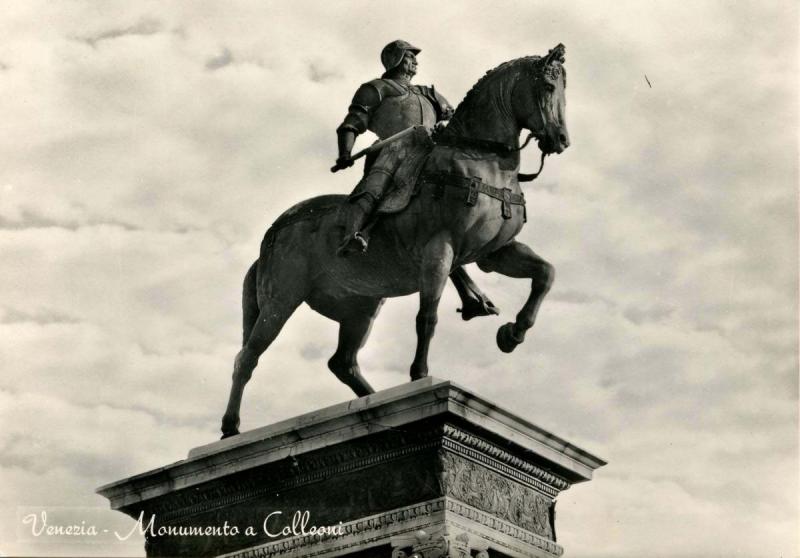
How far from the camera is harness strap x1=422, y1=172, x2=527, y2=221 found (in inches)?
578

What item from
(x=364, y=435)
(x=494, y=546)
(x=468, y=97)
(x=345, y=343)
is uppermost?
(x=468, y=97)

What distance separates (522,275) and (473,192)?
1041 millimetres

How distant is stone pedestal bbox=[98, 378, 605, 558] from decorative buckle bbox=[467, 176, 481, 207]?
1.70 m

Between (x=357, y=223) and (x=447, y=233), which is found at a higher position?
(x=357, y=223)

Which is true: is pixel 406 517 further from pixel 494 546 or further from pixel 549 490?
pixel 549 490

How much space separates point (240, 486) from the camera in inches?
597

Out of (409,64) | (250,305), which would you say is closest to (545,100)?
(409,64)

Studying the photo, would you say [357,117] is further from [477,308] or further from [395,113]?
[477,308]

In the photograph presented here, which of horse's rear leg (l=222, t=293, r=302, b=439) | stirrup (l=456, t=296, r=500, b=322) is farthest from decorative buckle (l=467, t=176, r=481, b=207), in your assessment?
horse's rear leg (l=222, t=293, r=302, b=439)

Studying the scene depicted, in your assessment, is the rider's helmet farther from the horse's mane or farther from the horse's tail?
the horse's tail

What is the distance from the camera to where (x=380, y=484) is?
14273mm

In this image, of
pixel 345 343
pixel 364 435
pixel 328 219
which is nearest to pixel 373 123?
pixel 328 219

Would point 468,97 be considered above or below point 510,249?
above

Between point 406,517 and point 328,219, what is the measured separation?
10.6ft
